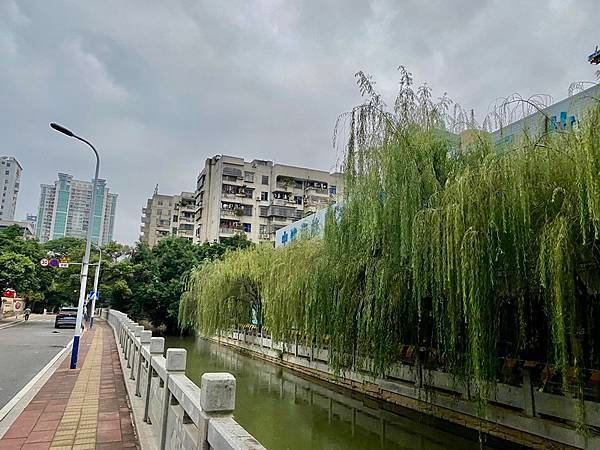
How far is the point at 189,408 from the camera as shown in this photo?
230 cm

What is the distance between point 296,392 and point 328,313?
311 cm

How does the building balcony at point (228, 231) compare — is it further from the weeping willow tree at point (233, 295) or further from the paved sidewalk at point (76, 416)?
the paved sidewalk at point (76, 416)

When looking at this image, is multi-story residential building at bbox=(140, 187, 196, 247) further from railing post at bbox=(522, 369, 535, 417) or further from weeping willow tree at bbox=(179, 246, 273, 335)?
railing post at bbox=(522, 369, 535, 417)

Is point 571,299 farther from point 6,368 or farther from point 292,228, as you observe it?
point 292,228

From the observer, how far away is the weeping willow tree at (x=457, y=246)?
4039 mm

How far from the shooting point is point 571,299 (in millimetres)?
4004

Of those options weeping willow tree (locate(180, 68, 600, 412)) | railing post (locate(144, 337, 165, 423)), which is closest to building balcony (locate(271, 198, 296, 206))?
weeping willow tree (locate(180, 68, 600, 412))

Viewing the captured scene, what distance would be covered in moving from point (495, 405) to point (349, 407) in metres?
2.70

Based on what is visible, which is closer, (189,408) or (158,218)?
(189,408)

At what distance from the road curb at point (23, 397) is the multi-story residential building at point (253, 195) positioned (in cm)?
2383

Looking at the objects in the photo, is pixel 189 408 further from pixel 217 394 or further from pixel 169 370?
pixel 169 370

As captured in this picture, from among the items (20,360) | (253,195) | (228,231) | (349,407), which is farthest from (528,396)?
(253,195)

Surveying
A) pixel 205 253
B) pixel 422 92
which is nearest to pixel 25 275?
pixel 205 253

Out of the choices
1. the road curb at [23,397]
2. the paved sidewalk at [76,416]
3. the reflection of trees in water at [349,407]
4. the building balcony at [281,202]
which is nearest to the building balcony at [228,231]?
the building balcony at [281,202]
